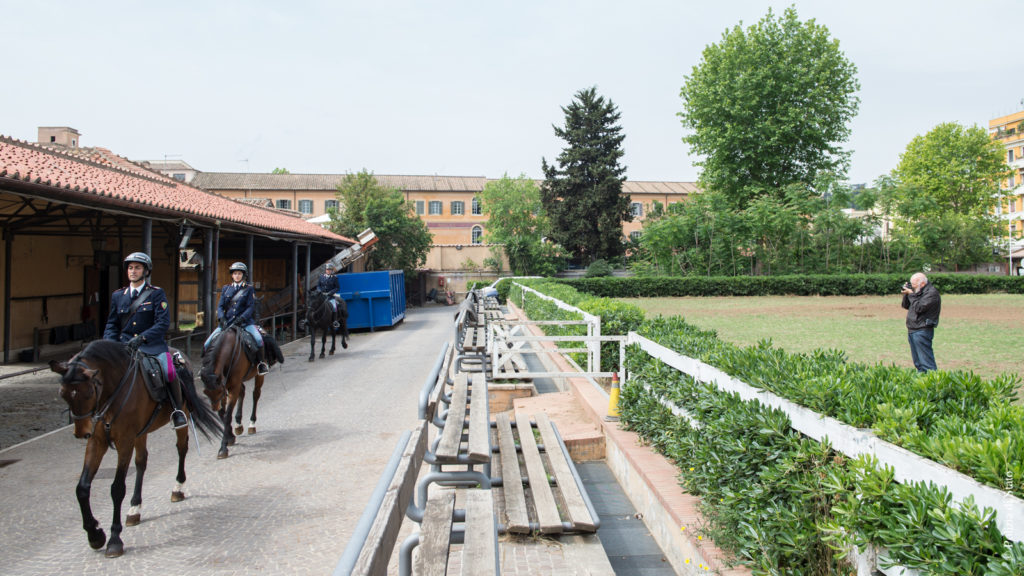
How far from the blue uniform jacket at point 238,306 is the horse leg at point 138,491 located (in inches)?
116

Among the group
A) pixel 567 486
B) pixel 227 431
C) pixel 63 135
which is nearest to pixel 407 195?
pixel 63 135

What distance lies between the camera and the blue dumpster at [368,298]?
838 inches

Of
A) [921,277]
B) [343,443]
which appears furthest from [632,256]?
[343,443]

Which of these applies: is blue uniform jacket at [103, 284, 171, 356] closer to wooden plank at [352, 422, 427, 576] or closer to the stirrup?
the stirrup

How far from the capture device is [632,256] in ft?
167

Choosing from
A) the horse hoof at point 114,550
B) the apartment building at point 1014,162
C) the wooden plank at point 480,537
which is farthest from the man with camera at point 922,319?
the apartment building at point 1014,162

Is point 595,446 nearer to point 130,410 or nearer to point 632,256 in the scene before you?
point 130,410

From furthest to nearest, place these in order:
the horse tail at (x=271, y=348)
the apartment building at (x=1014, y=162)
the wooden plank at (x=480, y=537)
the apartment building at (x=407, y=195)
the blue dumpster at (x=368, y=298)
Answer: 1. the apartment building at (x=407, y=195)
2. the apartment building at (x=1014, y=162)
3. the blue dumpster at (x=368, y=298)
4. the horse tail at (x=271, y=348)
5. the wooden plank at (x=480, y=537)

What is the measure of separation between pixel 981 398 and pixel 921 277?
25.4ft

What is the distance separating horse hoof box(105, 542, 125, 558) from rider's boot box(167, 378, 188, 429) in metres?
1.22

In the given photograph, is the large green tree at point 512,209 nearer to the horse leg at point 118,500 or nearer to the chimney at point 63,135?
the chimney at point 63,135

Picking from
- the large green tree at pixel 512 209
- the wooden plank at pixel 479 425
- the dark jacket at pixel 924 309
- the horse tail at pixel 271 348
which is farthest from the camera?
the large green tree at pixel 512 209

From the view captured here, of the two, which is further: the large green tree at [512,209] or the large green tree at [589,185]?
the large green tree at [512,209]

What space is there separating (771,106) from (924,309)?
31.9 m
